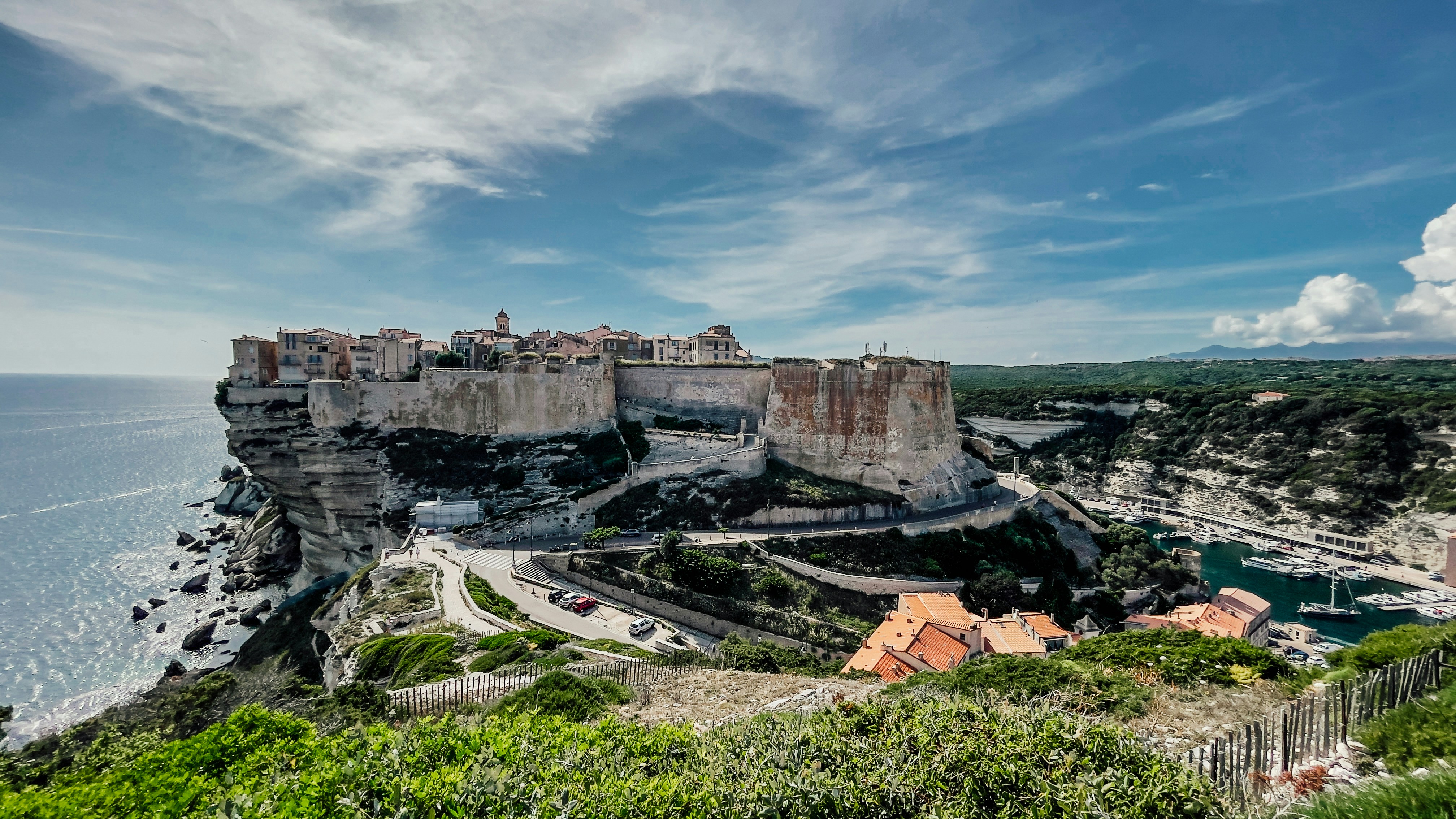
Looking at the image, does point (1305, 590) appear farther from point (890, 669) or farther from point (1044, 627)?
point (890, 669)

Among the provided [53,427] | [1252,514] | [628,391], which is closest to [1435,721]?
[628,391]

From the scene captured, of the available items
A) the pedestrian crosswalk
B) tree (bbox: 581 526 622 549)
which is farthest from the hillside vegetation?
the pedestrian crosswalk

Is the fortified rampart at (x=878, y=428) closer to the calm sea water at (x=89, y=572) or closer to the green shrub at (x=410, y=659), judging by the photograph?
the green shrub at (x=410, y=659)

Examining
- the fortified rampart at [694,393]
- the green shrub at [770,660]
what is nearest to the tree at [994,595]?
the green shrub at [770,660]

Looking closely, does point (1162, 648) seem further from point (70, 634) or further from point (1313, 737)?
point (70, 634)

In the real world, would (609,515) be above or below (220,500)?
above

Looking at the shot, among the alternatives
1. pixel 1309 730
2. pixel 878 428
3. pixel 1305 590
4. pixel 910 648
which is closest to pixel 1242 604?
pixel 1305 590

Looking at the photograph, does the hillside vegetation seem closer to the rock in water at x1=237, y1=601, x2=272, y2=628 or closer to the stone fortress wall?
the stone fortress wall
